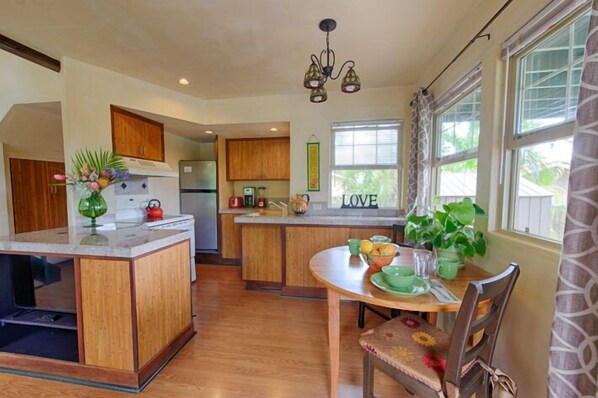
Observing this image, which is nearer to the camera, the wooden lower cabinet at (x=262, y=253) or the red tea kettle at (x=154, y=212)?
the wooden lower cabinet at (x=262, y=253)

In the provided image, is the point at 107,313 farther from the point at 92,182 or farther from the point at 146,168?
the point at 146,168

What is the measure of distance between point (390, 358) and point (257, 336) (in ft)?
4.39

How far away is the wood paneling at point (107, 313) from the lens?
1533 millimetres

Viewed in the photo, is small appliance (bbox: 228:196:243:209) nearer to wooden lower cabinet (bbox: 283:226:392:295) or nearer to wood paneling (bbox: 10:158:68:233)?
wooden lower cabinet (bbox: 283:226:392:295)

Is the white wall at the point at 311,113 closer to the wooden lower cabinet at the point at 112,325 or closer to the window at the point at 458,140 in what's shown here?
the window at the point at 458,140

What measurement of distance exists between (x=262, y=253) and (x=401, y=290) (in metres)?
2.15

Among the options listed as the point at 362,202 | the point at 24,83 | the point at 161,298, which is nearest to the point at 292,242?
the point at 362,202

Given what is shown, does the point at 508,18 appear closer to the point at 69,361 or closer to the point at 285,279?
the point at 285,279

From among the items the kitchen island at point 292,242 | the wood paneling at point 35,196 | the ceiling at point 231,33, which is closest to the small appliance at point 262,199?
the kitchen island at point 292,242

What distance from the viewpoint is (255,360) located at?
1829 mm

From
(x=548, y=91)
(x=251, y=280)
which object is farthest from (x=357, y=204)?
(x=548, y=91)

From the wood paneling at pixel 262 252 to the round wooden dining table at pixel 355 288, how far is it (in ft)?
4.33

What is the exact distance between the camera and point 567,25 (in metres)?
1.08

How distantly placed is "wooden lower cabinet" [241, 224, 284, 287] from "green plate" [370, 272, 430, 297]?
5.96ft
